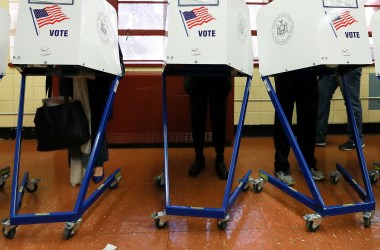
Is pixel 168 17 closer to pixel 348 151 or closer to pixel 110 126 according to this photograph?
pixel 110 126

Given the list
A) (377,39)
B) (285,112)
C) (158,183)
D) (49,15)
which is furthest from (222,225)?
(377,39)

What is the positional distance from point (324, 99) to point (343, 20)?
5.40 ft

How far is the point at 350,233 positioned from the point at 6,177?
6.19 feet

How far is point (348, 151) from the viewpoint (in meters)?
2.58

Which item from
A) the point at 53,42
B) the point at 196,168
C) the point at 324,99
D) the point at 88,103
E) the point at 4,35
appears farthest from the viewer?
the point at 324,99

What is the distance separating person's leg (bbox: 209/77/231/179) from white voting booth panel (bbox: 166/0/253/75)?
0.55 metres

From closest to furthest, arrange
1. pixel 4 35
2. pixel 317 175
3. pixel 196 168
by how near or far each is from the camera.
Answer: pixel 4 35
pixel 317 175
pixel 196 168

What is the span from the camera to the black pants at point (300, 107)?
1686mm

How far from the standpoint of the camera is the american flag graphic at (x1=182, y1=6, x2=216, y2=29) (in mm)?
1223

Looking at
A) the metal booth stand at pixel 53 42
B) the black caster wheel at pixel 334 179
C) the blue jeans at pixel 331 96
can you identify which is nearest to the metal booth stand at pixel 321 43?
the black caster wheel at pixel 334 179

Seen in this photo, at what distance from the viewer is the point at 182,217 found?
54.2 inches

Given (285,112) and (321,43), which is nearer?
(321,43)

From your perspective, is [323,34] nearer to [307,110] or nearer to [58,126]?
[307,110]

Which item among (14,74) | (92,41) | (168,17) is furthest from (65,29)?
(14,74)
